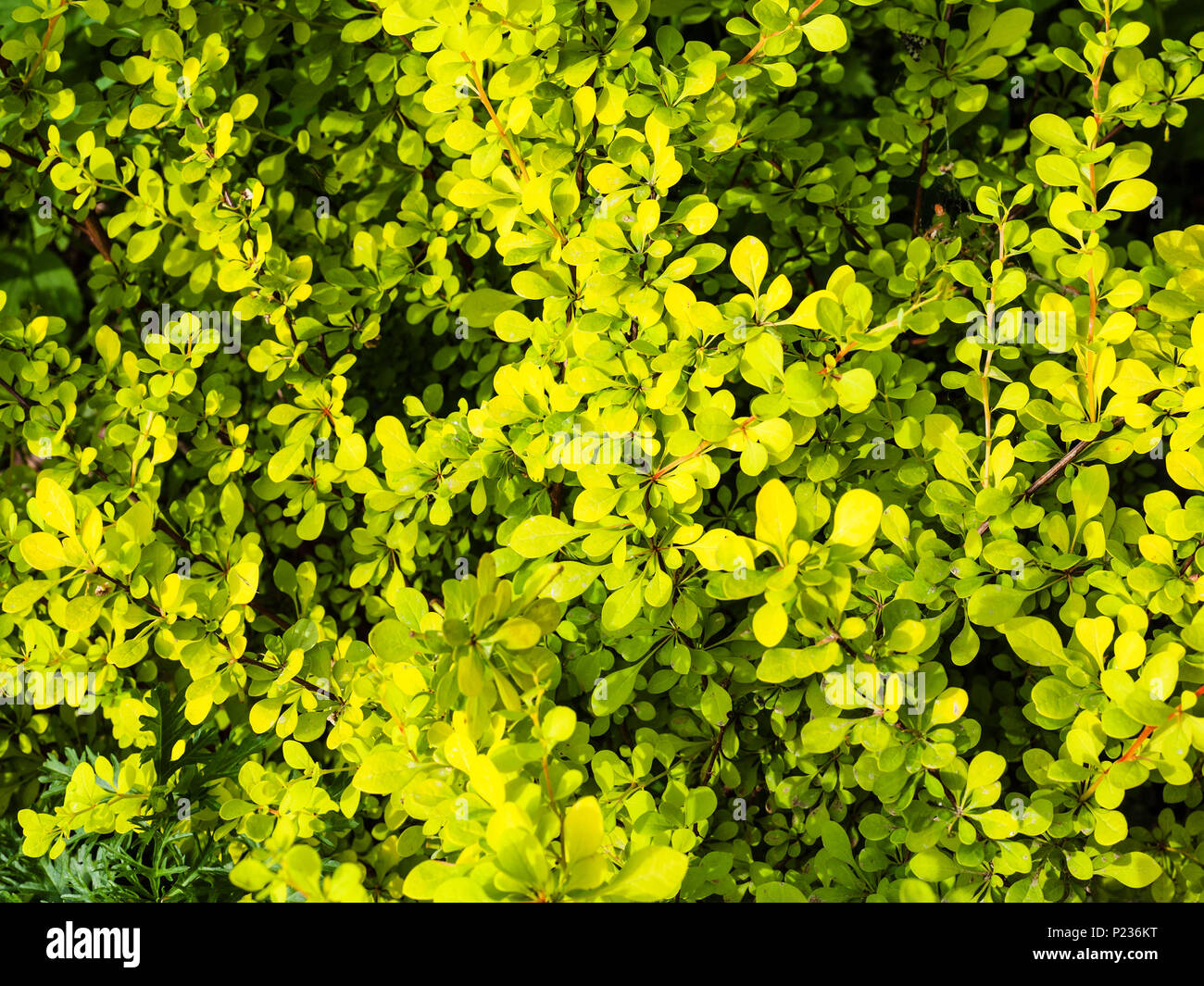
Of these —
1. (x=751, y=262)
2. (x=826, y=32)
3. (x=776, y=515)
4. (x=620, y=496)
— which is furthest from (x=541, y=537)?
(x=826, y=32)

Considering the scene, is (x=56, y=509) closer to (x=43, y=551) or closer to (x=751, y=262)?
(x=43, y=551)

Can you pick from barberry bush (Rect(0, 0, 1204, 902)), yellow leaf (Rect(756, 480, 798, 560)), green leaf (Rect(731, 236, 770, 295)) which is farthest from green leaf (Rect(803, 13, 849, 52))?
yellow leaf (Rect(756, 480, 798, 560))

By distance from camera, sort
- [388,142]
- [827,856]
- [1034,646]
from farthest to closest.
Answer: [388,142], [827,856], [1034,646]

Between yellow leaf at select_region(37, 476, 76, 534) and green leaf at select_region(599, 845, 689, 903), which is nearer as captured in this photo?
green leaf at select_region(599, 845, 689, 903)

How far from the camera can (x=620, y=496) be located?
1.08 m

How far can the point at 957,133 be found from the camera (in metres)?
1.94

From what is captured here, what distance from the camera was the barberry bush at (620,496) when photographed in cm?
104

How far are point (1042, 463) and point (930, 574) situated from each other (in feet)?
1.43

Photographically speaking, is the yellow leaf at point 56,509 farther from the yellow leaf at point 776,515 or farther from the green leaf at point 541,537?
the yellow leaf at point 776,515

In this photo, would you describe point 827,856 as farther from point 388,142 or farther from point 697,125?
point 388,142

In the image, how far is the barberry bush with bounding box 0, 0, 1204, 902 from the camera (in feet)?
3.42

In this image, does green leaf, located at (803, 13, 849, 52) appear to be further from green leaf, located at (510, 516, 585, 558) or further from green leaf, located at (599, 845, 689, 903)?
green leaf, located at (599, 845, 689, 903)
